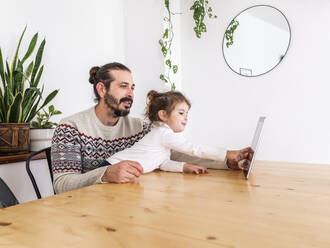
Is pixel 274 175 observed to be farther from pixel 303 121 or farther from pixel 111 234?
pixel 303 121

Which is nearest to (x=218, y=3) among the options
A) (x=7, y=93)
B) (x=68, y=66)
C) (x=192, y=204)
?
(x=68, y=66)

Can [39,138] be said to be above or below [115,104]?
below

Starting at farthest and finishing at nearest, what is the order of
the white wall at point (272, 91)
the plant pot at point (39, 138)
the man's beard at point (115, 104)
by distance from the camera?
the white wall at point (272, 91), the plant pot at point (39, 138), the man's beard at point (115, 104)

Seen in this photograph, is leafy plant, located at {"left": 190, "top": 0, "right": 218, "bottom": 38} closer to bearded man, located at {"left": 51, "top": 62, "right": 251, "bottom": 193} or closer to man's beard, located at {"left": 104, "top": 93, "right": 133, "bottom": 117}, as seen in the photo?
bearded man, located at {"left": 51, "top": 62, "right": 251, "bottom": 193}

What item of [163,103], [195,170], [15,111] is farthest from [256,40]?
[15,111]

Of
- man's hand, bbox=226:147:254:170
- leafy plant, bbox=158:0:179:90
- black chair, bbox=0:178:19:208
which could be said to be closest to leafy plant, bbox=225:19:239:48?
leafy plant, bbox=158:0:179:90

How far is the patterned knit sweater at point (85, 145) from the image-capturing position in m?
1.50

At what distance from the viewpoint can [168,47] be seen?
343 cm

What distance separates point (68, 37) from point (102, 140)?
153 centimetres

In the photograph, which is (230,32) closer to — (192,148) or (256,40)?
(256,40)

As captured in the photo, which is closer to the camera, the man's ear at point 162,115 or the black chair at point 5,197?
the black chair at point 5,197

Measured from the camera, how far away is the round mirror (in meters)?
3.03

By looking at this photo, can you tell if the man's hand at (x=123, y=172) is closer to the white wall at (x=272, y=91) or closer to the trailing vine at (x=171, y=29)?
the trailing vine at (x=171, y=29)

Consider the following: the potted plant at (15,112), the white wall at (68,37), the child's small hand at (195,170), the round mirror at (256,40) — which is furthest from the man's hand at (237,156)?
the round mirror at (256,40)
